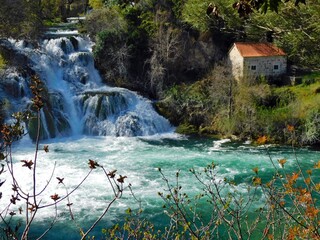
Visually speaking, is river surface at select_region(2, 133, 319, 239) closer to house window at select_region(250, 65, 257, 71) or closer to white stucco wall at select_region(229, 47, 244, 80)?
white stucco wall at select_region(229, 47, 244, 80)

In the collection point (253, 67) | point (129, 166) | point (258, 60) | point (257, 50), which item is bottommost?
point (129, 166)

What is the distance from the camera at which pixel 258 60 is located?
94.3 ft

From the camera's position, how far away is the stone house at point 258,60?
28594 mm

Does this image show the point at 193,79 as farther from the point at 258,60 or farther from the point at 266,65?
the point at 266,65

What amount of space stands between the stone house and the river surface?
6713 millimetres

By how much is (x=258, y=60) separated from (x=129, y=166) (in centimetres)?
1321

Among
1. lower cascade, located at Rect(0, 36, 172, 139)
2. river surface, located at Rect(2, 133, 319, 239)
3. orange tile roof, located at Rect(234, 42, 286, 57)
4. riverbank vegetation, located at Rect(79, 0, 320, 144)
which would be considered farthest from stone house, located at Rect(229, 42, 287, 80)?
river surface, located at Rect(2, 133, 319, 239)

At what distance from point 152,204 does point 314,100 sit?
45.1ft

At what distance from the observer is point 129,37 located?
30719mm

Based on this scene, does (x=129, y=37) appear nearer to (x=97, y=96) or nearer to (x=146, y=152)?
(x=97, y=96)

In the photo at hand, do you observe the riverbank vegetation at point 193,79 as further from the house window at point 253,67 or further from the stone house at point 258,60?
the house window at point 253,67

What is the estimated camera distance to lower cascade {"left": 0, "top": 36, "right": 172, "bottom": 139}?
2539 cm

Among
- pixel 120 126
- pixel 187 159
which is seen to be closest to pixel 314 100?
pixel 187 159

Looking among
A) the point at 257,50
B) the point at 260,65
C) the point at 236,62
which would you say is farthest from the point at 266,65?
the point at 236,62
